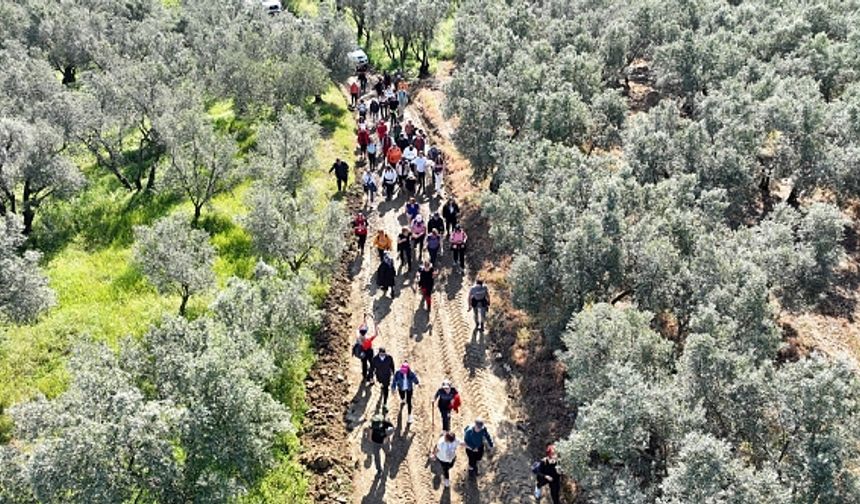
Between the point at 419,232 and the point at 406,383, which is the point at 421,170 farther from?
the point at 406,383

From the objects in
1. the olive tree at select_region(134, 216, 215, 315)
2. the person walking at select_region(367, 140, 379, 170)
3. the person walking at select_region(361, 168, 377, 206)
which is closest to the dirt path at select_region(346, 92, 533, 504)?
the person walking at select_region(361, 168, 377, 206)

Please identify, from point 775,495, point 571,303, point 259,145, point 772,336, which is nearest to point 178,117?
point 259,145

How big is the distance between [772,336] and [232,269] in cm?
2068

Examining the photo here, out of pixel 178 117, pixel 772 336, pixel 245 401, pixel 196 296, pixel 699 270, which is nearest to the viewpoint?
pixel 245 401

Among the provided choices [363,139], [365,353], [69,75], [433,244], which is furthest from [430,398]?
[69,75]

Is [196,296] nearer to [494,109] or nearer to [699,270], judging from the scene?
[494,109]

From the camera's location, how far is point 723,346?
18203 millimetres

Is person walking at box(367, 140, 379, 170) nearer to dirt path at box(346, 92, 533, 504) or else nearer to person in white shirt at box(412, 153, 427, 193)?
person in white shirt at box(412, 153, 427, 193)

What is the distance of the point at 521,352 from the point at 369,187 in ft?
44.3

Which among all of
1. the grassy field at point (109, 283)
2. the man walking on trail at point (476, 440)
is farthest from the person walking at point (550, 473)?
the grassy field at point (109, 283)

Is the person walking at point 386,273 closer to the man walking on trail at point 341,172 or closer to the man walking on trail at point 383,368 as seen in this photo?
the man walking on trail at point 383,368

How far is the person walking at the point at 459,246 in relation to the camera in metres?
29.8

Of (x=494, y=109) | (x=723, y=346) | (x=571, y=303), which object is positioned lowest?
(x=571, y=303)

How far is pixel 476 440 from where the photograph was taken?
800 inches
